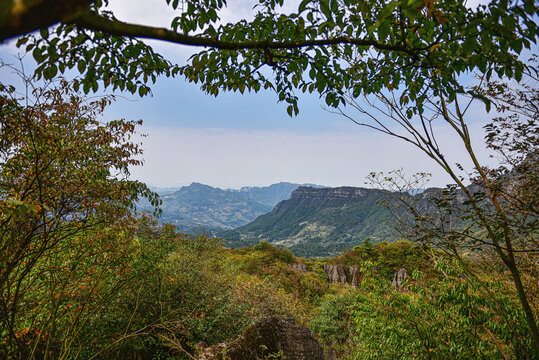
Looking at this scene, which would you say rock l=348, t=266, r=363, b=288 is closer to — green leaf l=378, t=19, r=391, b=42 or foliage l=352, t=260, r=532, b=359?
foliage l=352, t=260, r=532, b=359

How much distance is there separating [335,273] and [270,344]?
36.2m

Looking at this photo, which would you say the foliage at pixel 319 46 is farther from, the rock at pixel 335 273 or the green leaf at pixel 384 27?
the rock at pixel 335 273

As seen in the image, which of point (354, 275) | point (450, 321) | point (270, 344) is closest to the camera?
point (450, 321)

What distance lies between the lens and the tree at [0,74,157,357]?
9.73 feet

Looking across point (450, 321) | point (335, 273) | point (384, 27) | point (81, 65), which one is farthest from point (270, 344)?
point (335, 273)

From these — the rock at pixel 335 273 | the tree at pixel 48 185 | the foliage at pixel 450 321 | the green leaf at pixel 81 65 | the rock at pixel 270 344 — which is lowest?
the rock at pixel 335 273

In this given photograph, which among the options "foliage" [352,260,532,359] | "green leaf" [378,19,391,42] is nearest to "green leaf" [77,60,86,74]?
"green leaf" [378,19,391,42]

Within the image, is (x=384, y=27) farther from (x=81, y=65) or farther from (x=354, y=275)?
(x=354, y=275)

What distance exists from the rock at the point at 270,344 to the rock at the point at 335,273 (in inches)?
1342

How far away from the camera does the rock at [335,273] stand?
3812 cm

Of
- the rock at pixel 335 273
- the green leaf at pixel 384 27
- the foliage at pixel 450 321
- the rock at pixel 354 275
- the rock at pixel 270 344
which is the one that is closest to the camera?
the green leaf at pixel 384 27

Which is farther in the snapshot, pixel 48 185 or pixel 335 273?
pixel 335 273

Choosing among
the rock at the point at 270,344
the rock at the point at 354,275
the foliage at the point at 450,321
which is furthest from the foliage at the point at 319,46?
the rock at the point at 354,275

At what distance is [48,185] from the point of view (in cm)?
340
